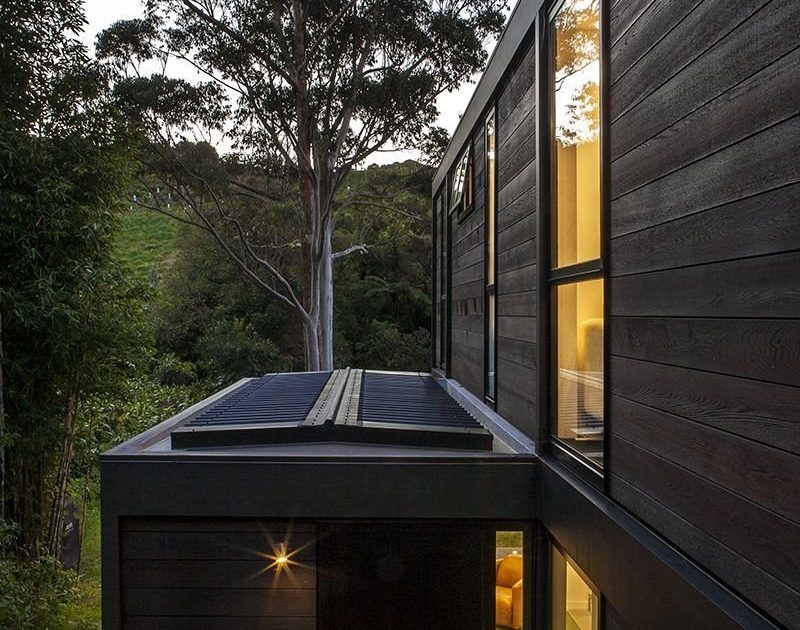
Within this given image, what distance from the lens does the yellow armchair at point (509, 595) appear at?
3.33 meters

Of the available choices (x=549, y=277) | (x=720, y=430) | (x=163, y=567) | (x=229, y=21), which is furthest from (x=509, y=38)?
(x=229, y=21)

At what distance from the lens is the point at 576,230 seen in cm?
264

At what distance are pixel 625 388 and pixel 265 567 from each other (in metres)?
1.85

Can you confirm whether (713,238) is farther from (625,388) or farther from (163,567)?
(163,567)

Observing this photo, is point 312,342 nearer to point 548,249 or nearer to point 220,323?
point 220,323

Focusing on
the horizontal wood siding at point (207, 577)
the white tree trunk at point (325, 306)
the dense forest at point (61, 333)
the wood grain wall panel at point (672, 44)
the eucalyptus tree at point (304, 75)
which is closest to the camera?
the wood grain wall panel at point (672, 44)

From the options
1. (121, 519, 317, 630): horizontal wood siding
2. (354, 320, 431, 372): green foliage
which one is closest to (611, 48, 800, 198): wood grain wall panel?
(121, 519, 317, 630): horizontal wood siding

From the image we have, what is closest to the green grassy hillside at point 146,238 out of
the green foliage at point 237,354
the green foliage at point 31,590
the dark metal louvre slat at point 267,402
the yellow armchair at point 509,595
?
the green foliage at point 237,354

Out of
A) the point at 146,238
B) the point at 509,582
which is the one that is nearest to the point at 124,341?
the point at 509,582

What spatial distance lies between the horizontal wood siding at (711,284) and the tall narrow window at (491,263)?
6.89 feet

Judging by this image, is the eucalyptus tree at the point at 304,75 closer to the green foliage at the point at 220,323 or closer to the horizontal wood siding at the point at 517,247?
the green foliage at the point at 220,323

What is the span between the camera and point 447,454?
321 centimetres

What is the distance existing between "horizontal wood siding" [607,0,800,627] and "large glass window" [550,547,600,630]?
505mm

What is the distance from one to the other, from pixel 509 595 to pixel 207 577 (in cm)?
136
